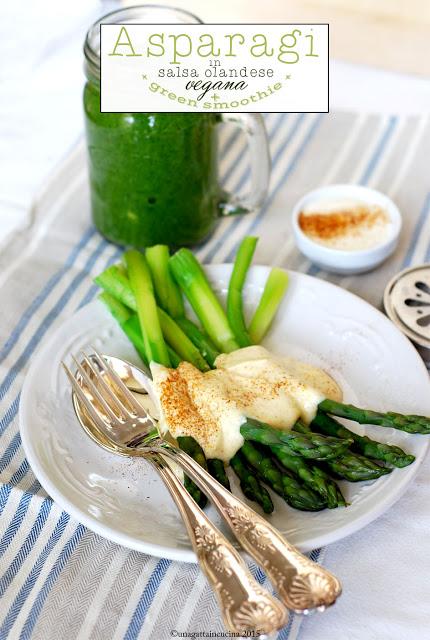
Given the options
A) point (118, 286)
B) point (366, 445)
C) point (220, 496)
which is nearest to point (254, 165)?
point (118, 286)

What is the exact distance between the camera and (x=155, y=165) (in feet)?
6.76

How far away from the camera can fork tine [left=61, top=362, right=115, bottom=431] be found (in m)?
1.71

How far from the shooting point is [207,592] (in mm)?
1505

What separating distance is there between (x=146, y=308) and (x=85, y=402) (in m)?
0.28

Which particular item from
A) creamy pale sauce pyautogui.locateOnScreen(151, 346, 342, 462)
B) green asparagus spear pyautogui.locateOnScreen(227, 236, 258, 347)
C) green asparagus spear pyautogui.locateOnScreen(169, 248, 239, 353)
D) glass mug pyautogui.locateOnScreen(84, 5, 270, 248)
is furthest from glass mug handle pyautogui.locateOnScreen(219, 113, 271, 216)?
creamy pale sauce pyautogui.locateOnScreen(151, 346, 342, 462)

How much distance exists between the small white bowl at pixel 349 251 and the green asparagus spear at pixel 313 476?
710 mm

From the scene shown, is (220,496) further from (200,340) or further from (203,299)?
(203,299)

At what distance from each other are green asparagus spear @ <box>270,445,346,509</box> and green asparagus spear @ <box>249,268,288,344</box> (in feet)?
1.35

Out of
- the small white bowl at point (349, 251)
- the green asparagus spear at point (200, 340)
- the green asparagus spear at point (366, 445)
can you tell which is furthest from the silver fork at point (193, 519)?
the small white bowl at point (349, 251)

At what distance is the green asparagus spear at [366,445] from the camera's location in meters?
1.56

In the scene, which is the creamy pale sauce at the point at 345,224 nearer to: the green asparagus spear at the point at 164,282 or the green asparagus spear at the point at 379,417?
the green asparagus spear at the point at 164,282

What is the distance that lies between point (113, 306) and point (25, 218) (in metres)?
0.60

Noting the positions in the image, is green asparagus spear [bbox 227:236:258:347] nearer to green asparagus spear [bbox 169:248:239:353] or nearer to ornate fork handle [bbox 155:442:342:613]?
green asparagus spear [bbox 169:248:239:353]

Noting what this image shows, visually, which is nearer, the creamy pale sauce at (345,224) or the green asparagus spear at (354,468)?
the green asparagus spear at (354,468)
